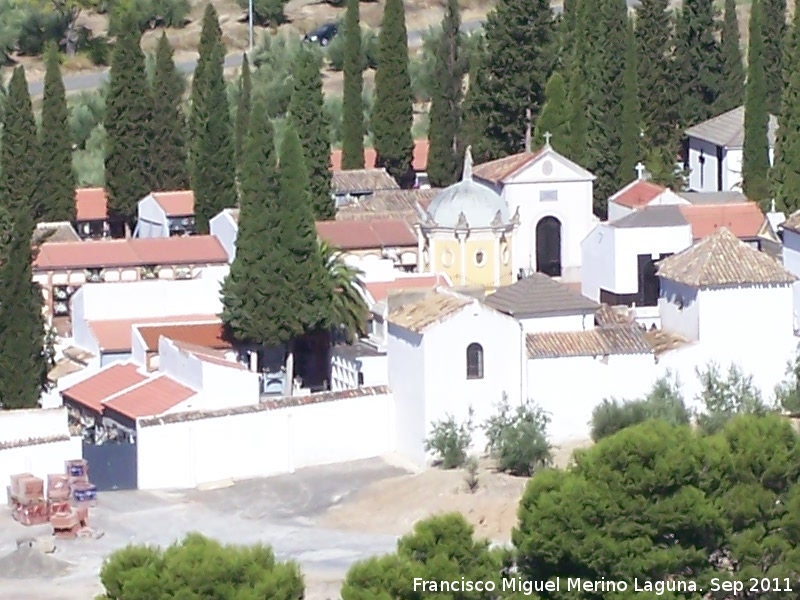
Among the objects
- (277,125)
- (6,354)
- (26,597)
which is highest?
(277,125)

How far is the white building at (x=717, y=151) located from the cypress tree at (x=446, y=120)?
710cm

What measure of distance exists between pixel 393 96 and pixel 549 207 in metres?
9.21

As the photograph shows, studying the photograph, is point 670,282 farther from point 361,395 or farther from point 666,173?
point 666,173

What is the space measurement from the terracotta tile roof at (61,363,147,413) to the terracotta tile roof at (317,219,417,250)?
31.8ft

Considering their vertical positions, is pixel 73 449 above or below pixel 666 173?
below

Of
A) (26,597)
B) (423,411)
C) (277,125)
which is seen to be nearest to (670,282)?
(423,411)

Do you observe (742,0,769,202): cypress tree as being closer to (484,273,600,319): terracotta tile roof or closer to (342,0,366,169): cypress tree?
(342,0,366,169): cypress tree

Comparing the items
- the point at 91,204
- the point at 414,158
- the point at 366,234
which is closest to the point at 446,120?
the point at 414,158

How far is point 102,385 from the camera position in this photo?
5231 cm

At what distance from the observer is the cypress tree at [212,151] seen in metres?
66.6

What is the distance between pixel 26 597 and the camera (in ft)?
132

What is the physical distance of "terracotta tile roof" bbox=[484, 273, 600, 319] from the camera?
5031 centimetres

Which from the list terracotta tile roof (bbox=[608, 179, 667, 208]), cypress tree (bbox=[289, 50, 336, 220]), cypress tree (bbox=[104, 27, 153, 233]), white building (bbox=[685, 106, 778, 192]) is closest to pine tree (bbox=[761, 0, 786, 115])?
white building (bbox=[685, 106, 778, 192])

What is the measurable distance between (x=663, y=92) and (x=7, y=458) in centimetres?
3230
